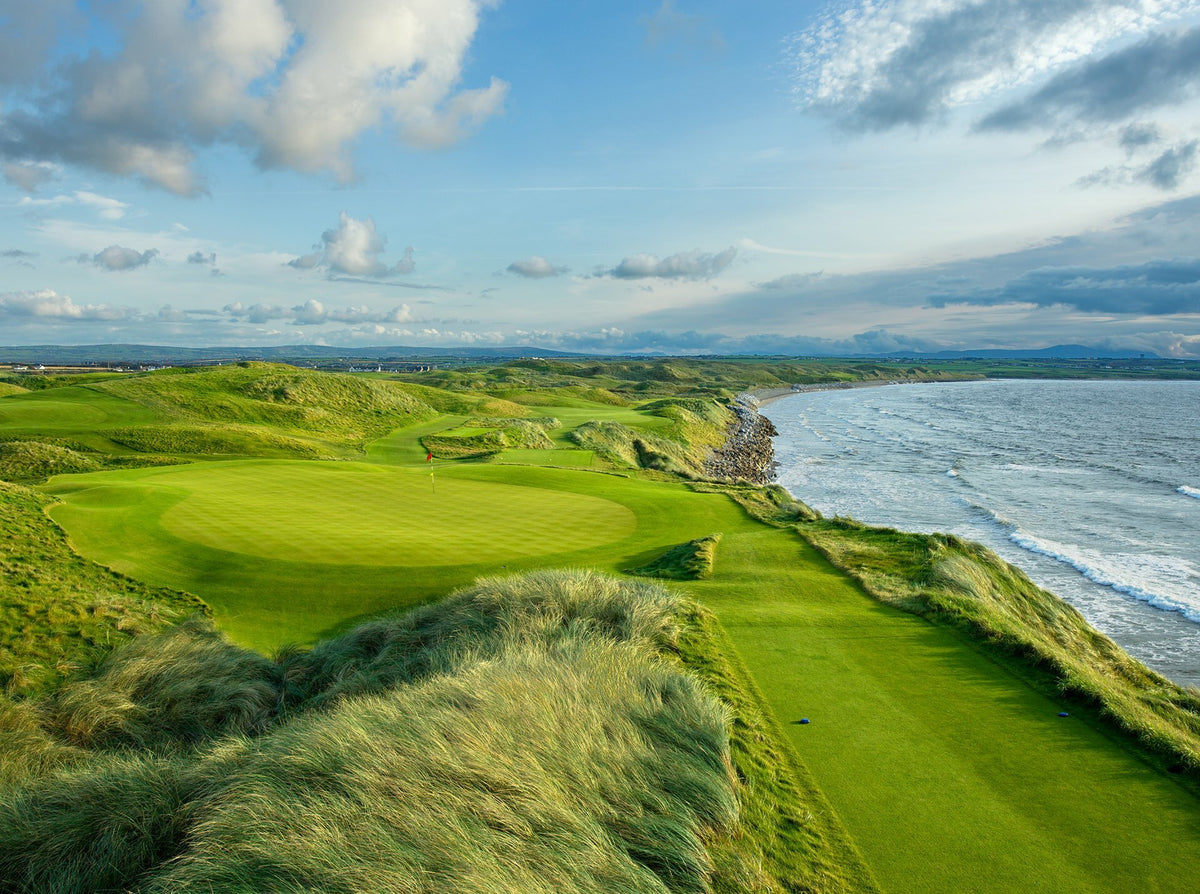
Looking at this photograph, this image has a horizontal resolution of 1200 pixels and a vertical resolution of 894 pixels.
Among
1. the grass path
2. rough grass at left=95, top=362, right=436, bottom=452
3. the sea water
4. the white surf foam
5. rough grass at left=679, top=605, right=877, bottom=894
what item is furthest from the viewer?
rough grass at left=95, top=362, right=436, bottom=452

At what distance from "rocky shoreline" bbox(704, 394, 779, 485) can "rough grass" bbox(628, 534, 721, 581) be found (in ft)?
88.4

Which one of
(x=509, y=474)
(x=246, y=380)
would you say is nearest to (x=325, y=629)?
(x=509, y=474)

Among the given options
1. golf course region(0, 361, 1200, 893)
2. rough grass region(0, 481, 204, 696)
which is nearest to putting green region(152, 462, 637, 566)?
golf course region(0, 361, 1200, 893)

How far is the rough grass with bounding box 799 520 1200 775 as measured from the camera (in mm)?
8598

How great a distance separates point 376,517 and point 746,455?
41662 mm

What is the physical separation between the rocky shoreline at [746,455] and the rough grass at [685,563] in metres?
26.9

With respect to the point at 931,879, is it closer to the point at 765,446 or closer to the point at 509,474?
the point at 509,474

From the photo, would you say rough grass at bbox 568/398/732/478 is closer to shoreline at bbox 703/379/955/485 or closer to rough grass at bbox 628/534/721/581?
shoreline at bbox 703/379/955/485

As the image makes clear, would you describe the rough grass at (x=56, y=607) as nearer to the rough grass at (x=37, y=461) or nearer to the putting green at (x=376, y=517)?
the putting green at (x=376, y=517)

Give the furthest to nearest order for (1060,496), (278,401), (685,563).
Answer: (278,401), (1060,496), (685,563)

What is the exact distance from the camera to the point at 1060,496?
128 feet

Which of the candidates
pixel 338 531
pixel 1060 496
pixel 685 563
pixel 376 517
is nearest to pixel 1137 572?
pixel 1060 496

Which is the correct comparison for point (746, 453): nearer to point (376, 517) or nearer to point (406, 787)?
point (376, 517)

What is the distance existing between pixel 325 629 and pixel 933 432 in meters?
79.3
